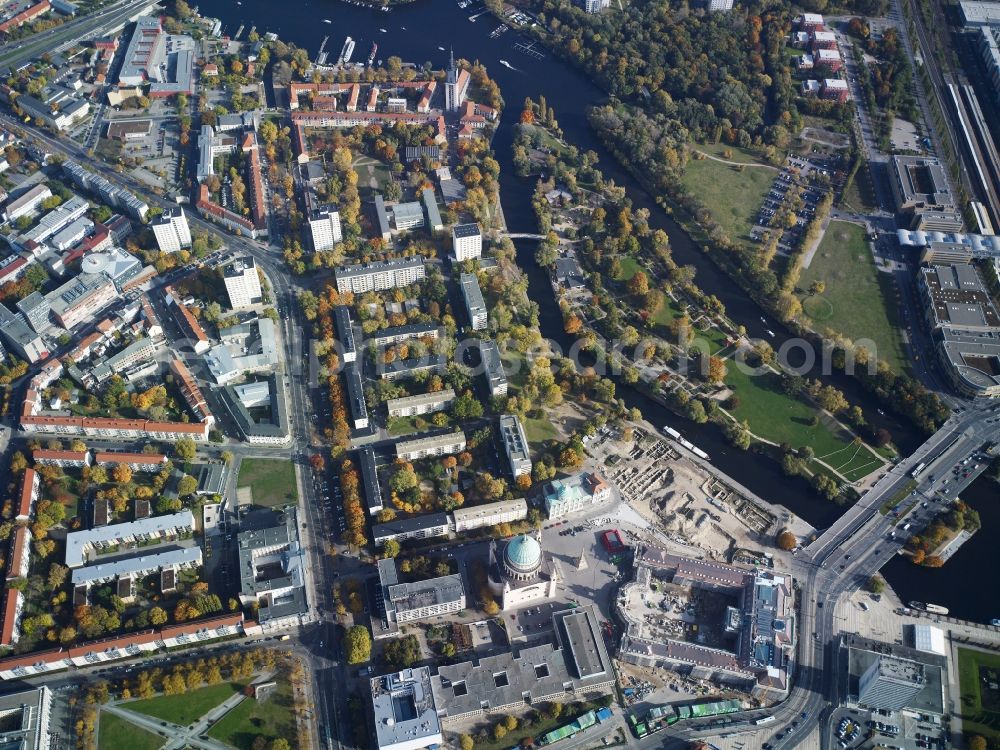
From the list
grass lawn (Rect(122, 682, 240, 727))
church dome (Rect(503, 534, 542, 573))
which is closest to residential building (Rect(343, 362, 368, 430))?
church dome (Rect(503, 534, 542, 573))

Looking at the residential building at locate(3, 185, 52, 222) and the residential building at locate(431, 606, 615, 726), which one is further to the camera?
the residential building at locate(3, 185, 52, 222)

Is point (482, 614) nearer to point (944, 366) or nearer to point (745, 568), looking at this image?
point (745, 568)

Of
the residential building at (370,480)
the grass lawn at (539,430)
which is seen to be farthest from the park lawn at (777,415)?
the residential building at (370,480)

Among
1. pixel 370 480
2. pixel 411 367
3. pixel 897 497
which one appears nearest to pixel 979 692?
pixel 897 497

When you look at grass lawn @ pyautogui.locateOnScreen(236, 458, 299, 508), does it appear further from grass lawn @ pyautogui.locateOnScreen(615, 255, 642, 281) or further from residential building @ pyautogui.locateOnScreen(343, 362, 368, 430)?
grass lawn @ pyautogui.locateOnScreen(615, 255, 642, 281)

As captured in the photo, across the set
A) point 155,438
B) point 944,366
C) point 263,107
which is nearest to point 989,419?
point 944,366

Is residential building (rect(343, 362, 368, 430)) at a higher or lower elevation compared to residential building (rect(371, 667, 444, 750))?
higher
